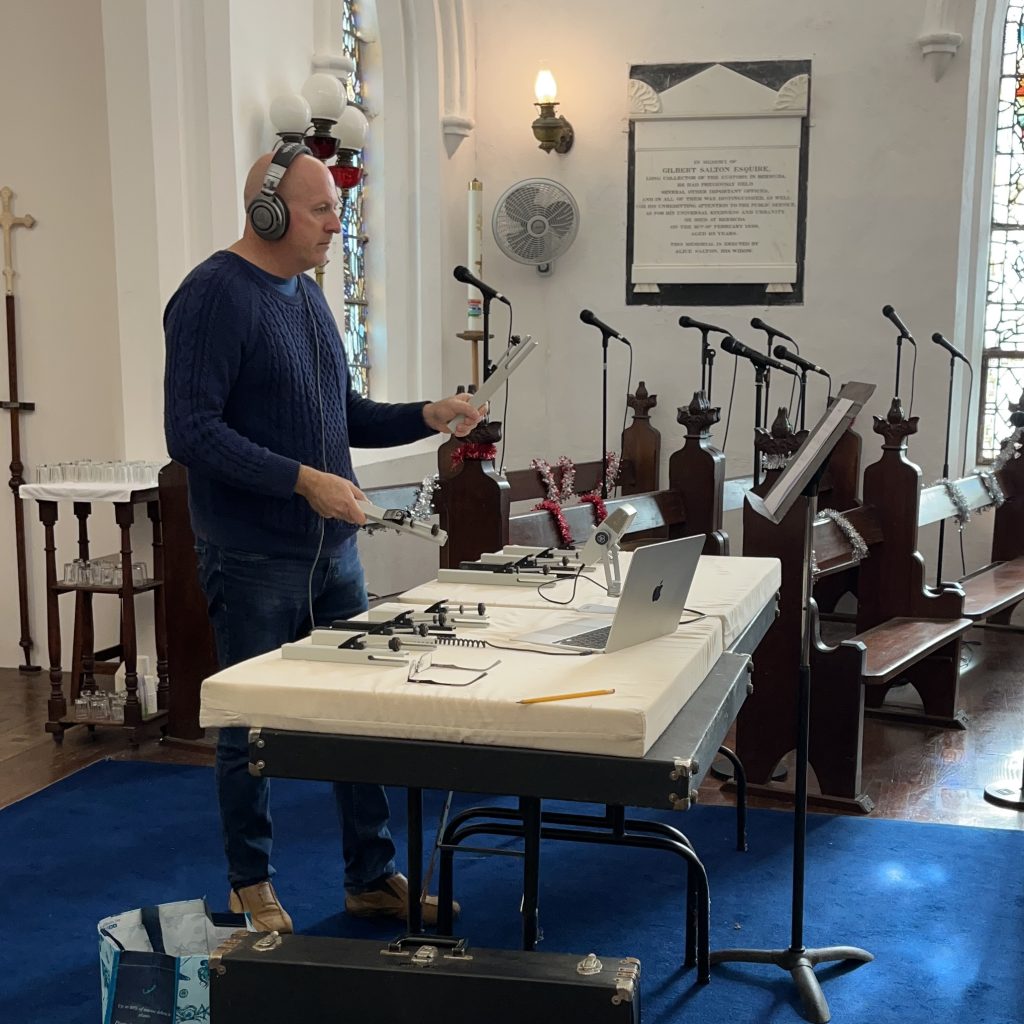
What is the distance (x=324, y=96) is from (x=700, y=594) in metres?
3.37

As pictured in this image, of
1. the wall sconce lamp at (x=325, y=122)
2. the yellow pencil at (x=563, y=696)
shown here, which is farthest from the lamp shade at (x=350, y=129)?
the yellow pencil at (x=563, y=696)

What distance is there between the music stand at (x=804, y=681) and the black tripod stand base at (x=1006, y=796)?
4.18ft

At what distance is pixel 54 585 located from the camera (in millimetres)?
4562

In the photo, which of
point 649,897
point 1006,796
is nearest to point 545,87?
point 1006,796

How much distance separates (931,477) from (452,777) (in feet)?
19.2

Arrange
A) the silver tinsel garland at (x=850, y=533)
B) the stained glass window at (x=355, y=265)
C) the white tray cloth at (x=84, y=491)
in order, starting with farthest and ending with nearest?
the stained glass window at (x=355, y=265) → the silver tinsel garland at (x=850, y=533) → the white tray cloth at (x=84, y=491)

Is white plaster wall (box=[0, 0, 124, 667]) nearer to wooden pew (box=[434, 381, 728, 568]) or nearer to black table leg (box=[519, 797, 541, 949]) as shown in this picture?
wooden pew (box=[434, 381, 728, 568])

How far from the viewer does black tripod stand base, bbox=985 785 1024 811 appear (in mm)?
3863

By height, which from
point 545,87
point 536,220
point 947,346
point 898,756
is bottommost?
point 898,756

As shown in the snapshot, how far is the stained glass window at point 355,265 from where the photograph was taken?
679cm

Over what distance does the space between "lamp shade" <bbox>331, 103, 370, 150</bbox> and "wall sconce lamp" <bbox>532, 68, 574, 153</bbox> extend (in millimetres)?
1973

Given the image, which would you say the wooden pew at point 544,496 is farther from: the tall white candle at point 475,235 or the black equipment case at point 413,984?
the black equipment case at point 413,984

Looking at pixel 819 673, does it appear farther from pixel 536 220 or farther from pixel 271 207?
pixel 536 220

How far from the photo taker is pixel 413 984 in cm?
181
